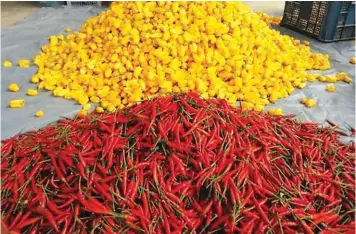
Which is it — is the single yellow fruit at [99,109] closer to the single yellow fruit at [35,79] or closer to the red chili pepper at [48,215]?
the single yellow fruit at [35,79]

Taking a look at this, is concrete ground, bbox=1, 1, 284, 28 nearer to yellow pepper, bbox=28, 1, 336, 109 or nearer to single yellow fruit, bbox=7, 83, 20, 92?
single yellow fruit, bbox=7, 83, 20, 92

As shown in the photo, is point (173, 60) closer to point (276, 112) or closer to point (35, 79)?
point (276, 112)

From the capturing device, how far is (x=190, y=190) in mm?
1808

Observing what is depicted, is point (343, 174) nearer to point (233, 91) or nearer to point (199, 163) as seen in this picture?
point (199, 163)

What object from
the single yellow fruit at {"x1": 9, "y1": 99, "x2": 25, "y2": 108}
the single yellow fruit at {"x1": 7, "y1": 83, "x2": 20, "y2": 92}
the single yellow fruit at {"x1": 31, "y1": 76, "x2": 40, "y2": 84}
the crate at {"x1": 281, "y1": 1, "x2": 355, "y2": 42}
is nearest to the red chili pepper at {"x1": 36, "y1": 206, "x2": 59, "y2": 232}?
the single yellow fruit at {"x1": 9, "y1": 99, "x2": 25, "y2": 108}

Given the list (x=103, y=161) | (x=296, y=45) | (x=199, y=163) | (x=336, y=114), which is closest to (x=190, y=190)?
(x=199, y=163)

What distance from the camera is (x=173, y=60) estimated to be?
3.34 metres

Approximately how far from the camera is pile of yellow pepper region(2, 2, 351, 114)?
3320 millimetres

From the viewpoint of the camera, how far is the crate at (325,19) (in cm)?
466

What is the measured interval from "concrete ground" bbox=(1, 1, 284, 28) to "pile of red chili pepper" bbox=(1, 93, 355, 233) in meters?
4.65

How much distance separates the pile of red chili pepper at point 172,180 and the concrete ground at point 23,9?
4648mm

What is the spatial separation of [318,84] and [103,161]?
278 cm

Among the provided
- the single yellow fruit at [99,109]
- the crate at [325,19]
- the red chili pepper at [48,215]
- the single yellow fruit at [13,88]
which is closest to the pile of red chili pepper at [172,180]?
the red chili pepper at [48,215]

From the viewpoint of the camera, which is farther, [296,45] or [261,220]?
[296,45]
